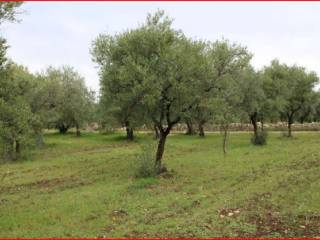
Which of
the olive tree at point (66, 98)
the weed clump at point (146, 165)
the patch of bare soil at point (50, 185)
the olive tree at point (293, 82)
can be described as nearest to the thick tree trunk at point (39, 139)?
the olive tree at point (66, 98)

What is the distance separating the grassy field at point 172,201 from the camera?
12.4 metres

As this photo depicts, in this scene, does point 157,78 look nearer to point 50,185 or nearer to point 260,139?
point 50,185

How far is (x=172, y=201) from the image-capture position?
16.2 meters

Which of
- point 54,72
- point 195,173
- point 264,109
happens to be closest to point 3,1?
point 195,173

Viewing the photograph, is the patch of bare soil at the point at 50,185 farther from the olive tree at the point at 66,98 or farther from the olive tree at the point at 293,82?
the olive tree at the point at 293,82

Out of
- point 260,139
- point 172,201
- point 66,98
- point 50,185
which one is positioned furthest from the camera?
point 66,98

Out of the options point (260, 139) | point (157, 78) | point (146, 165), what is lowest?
point (146, 165)

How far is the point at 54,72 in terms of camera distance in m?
65.7

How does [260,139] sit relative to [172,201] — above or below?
above

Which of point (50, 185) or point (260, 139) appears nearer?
point (50, 185)

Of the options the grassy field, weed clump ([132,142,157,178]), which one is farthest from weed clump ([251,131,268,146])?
weed clump ([132,142,157,178])

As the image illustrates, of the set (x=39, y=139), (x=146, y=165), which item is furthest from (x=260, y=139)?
(x=39, y=139)

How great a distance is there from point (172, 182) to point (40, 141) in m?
28.6

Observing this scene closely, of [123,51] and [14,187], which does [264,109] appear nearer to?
[123,51]
